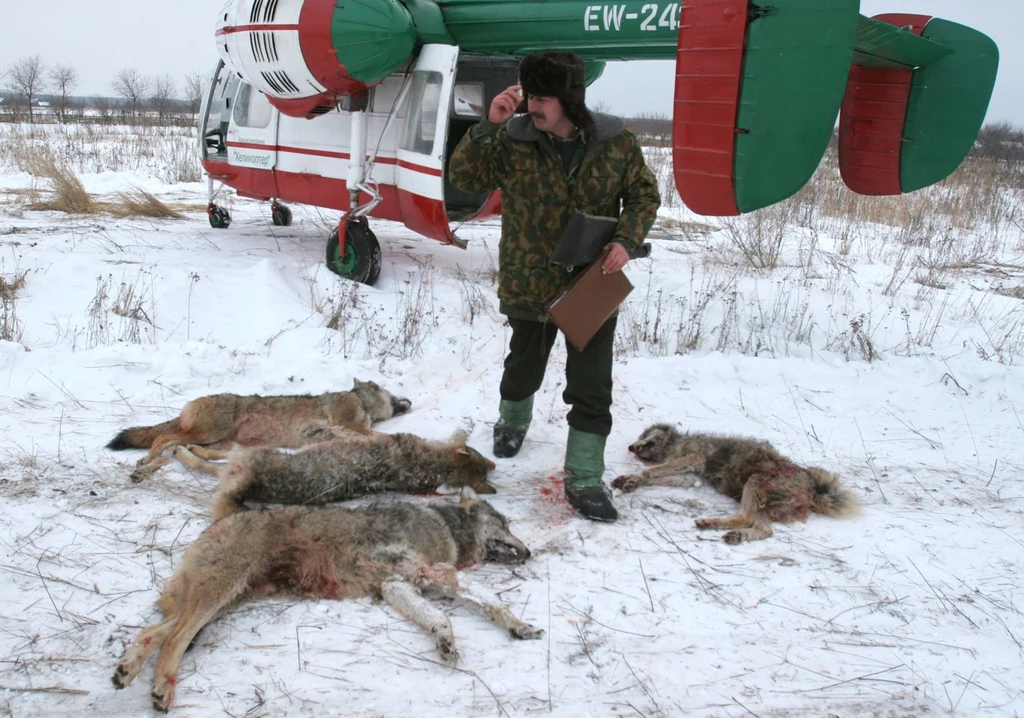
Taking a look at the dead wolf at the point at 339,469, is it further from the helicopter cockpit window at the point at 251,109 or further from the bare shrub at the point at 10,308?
the helicopter cockpit window at the point at 251,109

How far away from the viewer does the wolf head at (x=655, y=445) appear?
4832mm

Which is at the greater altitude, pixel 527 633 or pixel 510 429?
pixel 510 429

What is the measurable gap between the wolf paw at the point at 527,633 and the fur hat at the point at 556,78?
8.26 ft

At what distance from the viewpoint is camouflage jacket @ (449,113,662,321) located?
12.5ft

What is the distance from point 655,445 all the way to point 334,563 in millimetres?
2444

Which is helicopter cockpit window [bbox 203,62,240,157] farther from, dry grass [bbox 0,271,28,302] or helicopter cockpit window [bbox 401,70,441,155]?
dry grass [bbox 0,271,28,302]

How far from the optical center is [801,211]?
14570 mm

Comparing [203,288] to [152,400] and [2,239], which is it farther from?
[2,239]

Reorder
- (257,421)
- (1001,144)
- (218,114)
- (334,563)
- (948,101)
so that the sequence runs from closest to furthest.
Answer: (334,563) → (257,421) → (948,101) → (218,114) → (1001,144)

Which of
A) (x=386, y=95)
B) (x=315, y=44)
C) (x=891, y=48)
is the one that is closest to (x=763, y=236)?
(x=891, y=48)

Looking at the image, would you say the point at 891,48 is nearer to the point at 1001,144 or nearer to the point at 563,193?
the point at 563,193

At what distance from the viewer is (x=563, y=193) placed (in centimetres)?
392

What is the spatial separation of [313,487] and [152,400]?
204 centimetres

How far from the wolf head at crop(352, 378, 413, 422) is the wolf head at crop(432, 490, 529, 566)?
157cm
